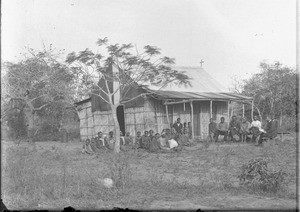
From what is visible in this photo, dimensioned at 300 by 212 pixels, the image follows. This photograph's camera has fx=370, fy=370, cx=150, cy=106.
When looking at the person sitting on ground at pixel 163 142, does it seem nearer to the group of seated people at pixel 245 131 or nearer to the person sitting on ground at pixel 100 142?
the person sitting on ground at pixel 100 142

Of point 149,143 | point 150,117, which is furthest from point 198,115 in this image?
point 149,143

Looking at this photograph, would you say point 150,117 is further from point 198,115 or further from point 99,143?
point 99,143

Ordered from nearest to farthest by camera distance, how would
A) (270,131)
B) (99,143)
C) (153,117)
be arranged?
1. (270,131)
2. (99,143)
3. (153,117)

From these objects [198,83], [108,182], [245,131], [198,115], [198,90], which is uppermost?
[198,83]

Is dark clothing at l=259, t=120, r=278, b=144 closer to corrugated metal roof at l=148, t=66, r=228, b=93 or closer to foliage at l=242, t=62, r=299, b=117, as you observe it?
corrugated metal roof at l=148, t=66, r=228, b=93

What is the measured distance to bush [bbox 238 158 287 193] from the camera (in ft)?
21.6

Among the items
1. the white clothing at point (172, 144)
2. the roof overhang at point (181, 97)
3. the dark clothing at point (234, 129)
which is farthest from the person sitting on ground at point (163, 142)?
the dark clothing at point (234, 129)

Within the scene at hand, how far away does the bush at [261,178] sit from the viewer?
6582 mm

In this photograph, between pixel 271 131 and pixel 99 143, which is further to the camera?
pixel 99 143

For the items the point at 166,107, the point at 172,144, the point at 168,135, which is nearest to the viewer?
the point at 172,144

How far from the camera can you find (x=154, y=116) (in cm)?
1708

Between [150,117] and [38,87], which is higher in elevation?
[38,87]

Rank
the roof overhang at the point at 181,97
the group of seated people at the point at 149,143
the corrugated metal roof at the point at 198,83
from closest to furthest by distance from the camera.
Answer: the group of seated people at the point at 149,143
the roof overhang at the point at 181,97
the corrugated metal roof at the point at 198,83

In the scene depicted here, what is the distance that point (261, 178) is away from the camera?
6645 millimetres
